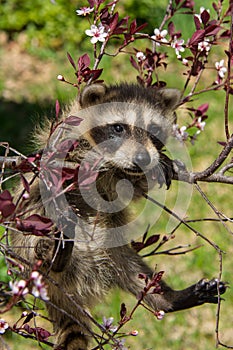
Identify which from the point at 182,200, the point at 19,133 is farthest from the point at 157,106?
the point at 19,133

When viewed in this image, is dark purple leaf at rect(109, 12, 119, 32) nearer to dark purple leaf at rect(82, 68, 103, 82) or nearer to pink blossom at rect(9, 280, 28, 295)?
dark purple leaf at rect(82, 68, 103, 82)

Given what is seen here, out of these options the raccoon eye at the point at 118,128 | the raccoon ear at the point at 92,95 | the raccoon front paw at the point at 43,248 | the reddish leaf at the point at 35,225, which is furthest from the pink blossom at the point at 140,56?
the reddish leaf at the point at 35,225

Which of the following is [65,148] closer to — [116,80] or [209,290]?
[209,290]

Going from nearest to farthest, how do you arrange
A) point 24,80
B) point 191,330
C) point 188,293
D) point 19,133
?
point 188,293
point 191,330
point 19,133
point 24,80

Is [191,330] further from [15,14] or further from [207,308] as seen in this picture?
[15,14]

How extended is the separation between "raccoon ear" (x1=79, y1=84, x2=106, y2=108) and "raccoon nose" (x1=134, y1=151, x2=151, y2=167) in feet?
1.38

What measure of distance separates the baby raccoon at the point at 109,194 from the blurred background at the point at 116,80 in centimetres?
43

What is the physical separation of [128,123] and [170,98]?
1.40 ft

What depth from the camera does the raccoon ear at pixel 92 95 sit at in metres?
3.39

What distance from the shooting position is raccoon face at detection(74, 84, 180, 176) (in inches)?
128

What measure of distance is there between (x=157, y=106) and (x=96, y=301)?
1126mm

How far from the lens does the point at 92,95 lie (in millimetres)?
3482

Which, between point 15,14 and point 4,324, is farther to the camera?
point 15,14

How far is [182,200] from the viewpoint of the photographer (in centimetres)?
414
